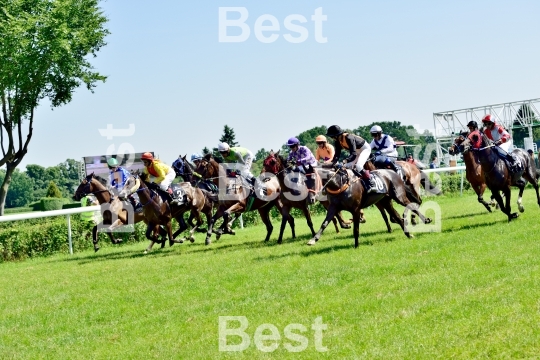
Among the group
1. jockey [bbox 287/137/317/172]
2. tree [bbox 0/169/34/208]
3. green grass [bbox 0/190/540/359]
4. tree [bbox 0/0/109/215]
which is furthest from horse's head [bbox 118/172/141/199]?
tree [bbox 0/169/34/208]

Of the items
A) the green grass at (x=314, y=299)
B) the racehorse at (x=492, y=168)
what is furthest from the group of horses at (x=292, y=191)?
the green grass at (x=314, y=299)

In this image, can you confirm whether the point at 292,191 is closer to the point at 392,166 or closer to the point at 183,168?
the point at 392,166

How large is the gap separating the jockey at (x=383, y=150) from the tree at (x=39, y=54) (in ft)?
57.7

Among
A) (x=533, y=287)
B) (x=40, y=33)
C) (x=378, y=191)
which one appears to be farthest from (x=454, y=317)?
(x=40, y=33)

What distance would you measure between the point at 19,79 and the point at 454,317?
25.9 metres

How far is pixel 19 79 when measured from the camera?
29500 millimetres

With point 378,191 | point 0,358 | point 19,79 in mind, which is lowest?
point 0,358

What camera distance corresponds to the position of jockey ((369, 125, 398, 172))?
585 inches

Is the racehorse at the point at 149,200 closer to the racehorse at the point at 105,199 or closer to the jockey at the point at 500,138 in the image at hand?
the racehorse at the point at 105,199

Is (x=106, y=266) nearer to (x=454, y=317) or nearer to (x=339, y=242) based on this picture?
(x=339, y=242)

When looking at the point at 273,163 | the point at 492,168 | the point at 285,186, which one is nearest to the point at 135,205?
the point at 273,163

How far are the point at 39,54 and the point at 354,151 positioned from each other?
20.4 meters

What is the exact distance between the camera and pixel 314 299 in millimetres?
8555

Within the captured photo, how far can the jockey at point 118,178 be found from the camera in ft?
54.5
